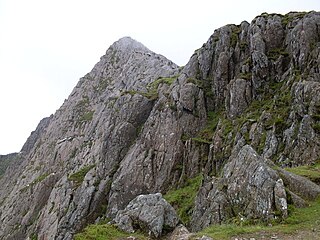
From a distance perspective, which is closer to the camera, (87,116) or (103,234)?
(103,234)

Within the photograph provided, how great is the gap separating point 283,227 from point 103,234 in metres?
9.56

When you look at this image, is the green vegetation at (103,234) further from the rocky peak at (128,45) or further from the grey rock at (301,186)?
the rocky peak at (128,45)

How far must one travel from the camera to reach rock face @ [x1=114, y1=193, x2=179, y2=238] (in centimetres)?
2102

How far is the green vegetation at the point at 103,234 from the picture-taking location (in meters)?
19.1

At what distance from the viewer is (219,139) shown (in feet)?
153

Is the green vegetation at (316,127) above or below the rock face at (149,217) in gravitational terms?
above

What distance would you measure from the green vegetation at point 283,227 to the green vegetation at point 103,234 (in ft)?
13.9

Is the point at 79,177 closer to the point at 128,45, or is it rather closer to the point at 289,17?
the point at 289,17

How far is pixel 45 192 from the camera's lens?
91125 mm

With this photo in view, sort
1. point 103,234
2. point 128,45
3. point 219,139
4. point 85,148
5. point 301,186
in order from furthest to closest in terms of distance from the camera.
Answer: point 128,45
point 85,148
point 219,139
point 301,186
point 103,234

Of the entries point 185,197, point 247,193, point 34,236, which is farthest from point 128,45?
point 247,193

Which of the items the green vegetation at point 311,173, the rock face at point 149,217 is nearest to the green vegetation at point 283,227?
the rock face at point 149,217

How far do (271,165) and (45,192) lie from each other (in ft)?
255

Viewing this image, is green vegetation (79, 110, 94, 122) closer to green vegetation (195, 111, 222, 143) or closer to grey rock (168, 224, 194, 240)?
green vegetation (195, 111, 222, 143)
